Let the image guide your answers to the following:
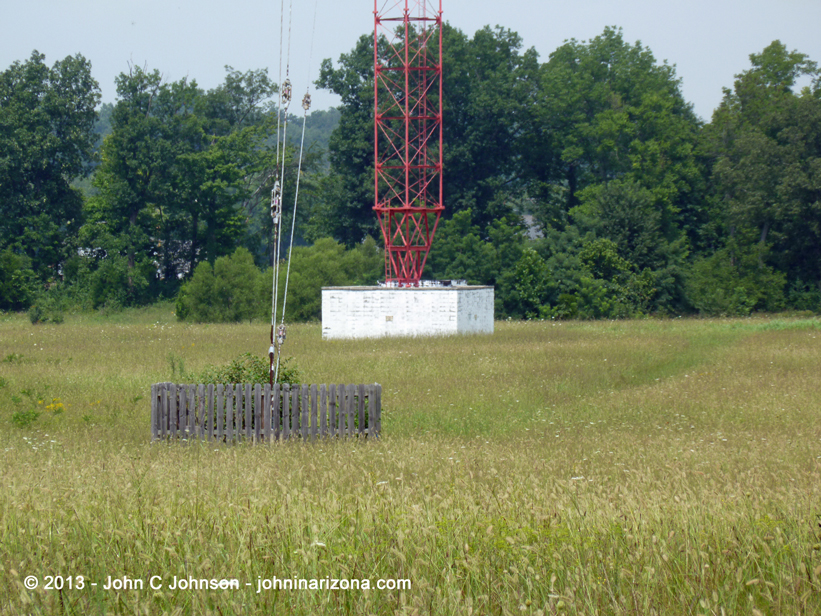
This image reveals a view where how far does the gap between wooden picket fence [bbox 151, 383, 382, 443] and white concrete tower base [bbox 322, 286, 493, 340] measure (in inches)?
755

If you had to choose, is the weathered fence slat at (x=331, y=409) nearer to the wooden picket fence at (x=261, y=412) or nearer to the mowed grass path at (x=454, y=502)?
the wooden picket fence at (x=261, y=412)

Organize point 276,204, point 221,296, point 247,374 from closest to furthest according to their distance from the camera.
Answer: point 276,204 → point 247,374 → point 221,296

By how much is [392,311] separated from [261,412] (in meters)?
19.9

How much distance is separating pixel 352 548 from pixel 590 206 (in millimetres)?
52404

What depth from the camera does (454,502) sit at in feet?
19.5

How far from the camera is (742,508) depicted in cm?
551

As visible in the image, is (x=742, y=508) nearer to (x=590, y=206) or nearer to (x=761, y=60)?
(x=590, y=206)

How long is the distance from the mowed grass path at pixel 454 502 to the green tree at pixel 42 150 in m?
41.4

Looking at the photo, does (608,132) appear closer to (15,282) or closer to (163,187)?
(163,187)

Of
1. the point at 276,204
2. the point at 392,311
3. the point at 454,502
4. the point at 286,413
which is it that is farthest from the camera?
the point at 392,311
